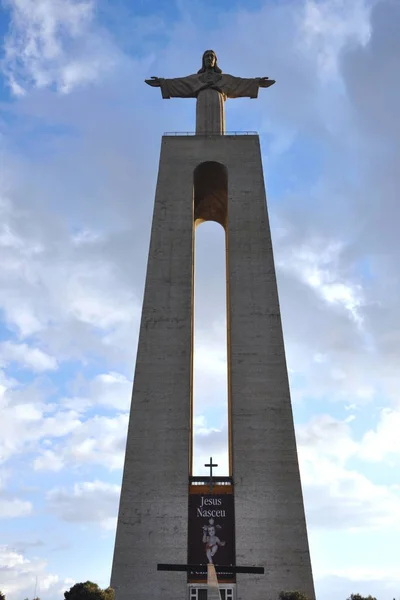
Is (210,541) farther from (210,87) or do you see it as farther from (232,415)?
(210,87)

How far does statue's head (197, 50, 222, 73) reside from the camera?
3133 cm

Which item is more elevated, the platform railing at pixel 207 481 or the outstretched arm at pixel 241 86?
the outstretched arm at pixel 241 86

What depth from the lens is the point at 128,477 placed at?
20672 mm

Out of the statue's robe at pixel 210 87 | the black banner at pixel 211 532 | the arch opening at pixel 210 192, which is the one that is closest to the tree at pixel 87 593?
the black banner at pixel 211 532

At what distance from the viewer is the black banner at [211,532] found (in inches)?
768

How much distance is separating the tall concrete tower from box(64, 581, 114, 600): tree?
11.0 ft

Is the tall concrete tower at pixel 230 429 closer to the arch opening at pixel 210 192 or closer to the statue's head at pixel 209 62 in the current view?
the arch opening at pixel 210 192

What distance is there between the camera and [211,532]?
65.1 feet

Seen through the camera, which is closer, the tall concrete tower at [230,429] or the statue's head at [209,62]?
the tall concrete tower at [230,429]

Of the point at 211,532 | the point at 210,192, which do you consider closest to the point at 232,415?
the point at 211,532

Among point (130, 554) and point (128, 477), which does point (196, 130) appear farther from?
point (130, 554)

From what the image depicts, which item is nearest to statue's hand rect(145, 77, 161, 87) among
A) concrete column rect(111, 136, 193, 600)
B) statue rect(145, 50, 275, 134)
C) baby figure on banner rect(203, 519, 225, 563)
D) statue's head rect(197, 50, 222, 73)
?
statue rect(145, 50, 275, 134)

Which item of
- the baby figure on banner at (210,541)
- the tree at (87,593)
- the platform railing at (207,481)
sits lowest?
the tree at (87,593)

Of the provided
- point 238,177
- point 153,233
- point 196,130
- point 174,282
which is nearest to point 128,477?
Result: point 174,282
